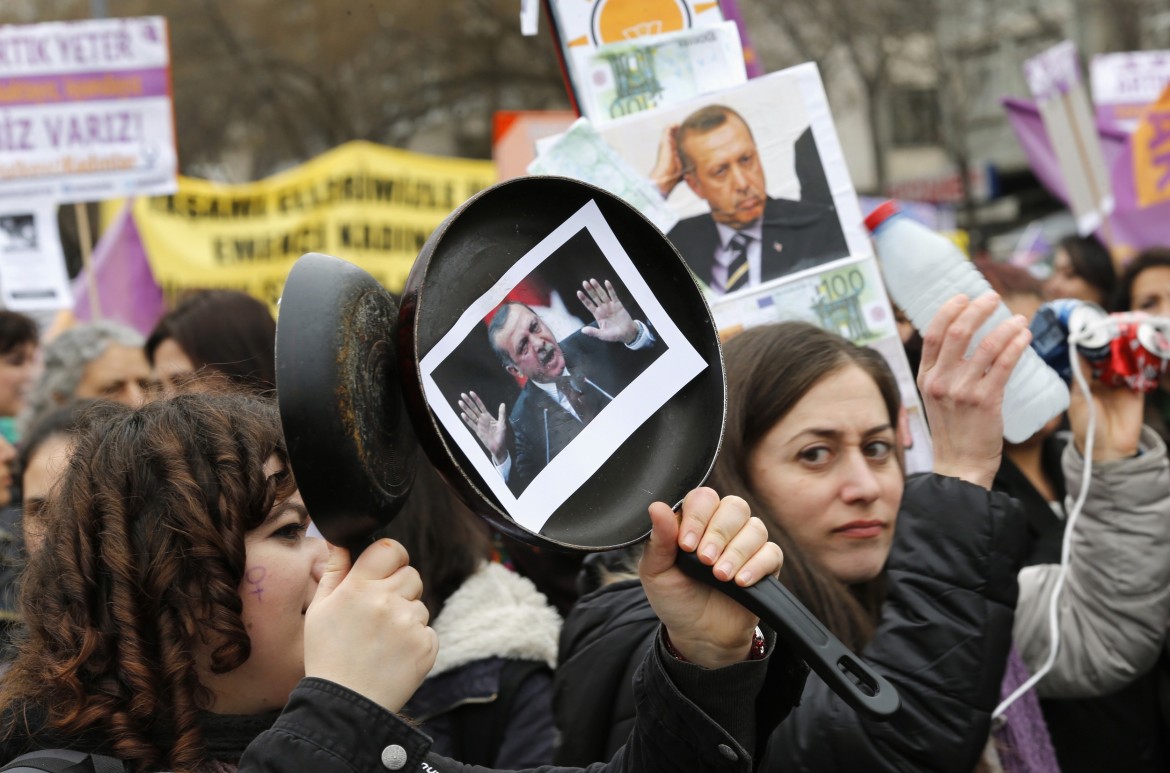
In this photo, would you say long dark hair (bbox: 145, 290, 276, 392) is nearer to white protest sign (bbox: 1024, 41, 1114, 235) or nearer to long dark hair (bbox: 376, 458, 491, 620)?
long dark hair (bbox: 376, 458, 491, 620)

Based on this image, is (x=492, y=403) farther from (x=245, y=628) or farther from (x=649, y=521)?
(x=245, y=628)

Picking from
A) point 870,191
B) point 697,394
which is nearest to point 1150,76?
point 697,394

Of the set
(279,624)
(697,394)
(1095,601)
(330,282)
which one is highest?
(330,282)

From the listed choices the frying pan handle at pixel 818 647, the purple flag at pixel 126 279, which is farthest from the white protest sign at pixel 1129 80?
the frying pan handle at pixel 818 647

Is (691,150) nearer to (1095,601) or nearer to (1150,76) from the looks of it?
(1095,601)

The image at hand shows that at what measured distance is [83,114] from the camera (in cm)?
631

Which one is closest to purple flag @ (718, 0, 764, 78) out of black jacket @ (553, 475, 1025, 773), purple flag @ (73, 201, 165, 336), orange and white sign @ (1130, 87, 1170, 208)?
black jacket @ (553, 475, 1025, 773)

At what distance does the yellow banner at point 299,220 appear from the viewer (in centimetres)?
735

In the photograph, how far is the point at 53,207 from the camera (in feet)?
21.4

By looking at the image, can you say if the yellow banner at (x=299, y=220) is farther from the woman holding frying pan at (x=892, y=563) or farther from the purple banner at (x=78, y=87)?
the woman holding frying pan at (x=892, y=563)

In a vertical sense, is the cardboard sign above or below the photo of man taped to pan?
above

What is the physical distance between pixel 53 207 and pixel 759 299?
505cm

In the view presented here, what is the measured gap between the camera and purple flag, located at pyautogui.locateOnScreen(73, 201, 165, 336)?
760cm

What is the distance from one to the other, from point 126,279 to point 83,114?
1584 mm
